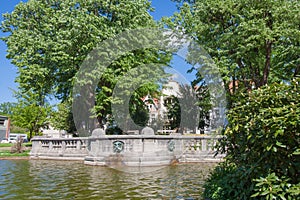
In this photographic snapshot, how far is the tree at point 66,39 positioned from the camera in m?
19.9

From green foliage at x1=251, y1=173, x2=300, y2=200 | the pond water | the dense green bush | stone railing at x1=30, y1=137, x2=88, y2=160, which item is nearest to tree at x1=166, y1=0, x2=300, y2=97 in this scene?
stone railing at x1=30, y1=137, x2=88, y2=160

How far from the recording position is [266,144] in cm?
377

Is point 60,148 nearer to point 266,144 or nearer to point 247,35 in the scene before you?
point 247,35

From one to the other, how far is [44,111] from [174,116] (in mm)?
16711

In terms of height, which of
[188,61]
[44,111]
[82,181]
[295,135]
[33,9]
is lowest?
[82,181]

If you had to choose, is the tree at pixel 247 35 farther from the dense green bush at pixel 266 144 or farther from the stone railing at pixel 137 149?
the dense green bush at pixel 266 144

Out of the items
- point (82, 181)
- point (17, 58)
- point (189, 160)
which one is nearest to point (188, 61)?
point (189, 160)

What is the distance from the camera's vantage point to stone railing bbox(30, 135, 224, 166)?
14.3 metres

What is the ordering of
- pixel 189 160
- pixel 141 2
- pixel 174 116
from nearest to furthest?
pixel 189 160 < pixel 141 2 < pixel 174 116

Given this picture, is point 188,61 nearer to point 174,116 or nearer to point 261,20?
point 261,20

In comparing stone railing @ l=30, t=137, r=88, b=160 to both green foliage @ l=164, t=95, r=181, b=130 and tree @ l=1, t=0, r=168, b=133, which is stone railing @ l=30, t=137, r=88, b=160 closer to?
tree @ l=1, t=0, r=168, b=133

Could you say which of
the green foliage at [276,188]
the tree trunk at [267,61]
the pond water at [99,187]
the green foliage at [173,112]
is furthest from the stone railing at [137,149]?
the green foliage at [173,112]

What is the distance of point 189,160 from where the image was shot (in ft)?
53.9

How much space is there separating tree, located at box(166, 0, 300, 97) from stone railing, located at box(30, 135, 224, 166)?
205 inches
